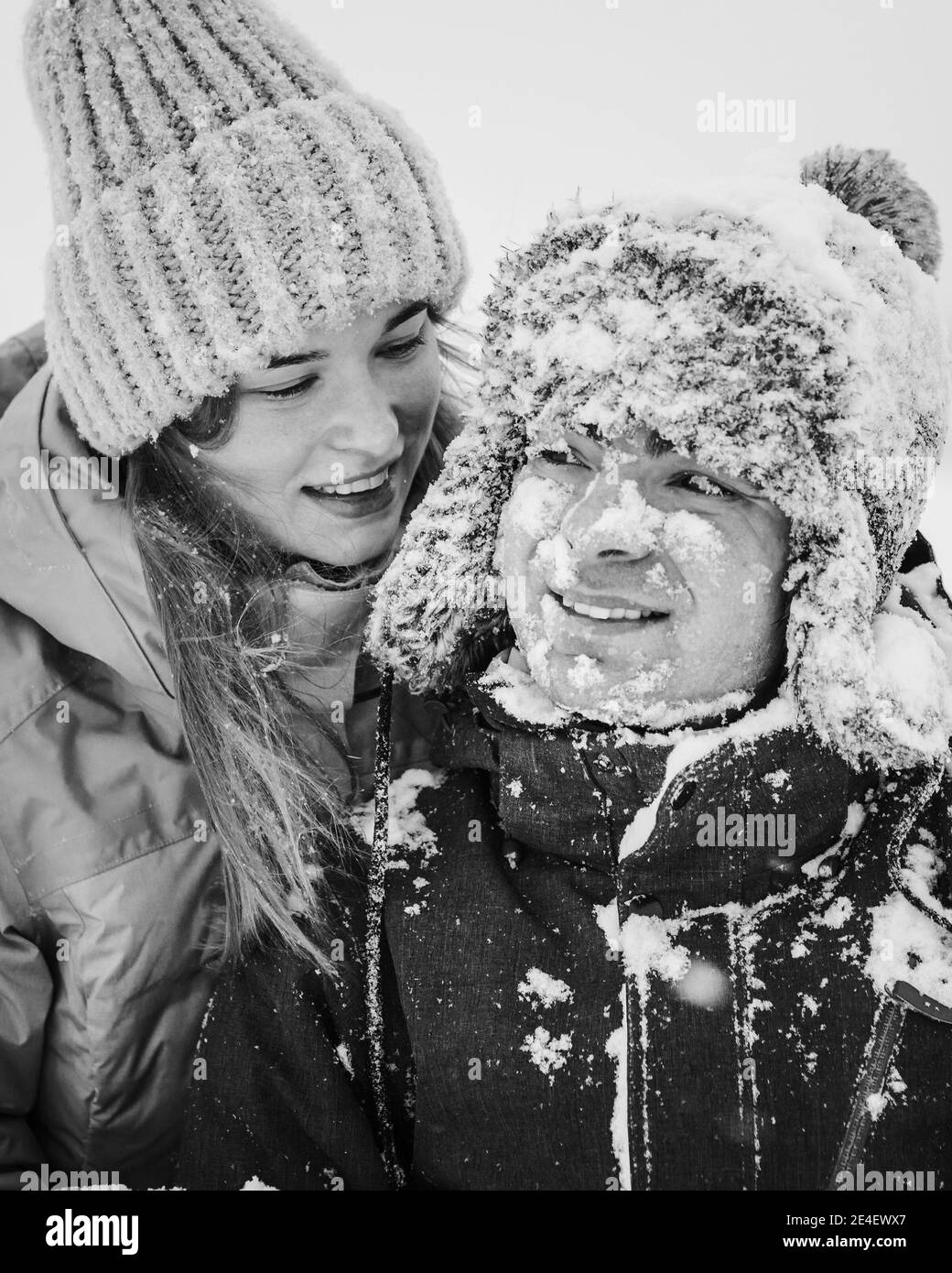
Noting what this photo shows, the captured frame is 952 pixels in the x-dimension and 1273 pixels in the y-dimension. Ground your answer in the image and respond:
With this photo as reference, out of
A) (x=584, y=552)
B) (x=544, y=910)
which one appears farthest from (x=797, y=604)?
(x=544, y=910)

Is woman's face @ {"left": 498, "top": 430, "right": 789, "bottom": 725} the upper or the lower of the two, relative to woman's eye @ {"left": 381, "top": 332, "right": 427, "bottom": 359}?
lower

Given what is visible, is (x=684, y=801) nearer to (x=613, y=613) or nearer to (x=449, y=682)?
(x=613, y=613)

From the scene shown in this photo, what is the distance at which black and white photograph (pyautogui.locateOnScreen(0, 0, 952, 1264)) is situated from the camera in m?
1.21

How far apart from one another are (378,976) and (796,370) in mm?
996

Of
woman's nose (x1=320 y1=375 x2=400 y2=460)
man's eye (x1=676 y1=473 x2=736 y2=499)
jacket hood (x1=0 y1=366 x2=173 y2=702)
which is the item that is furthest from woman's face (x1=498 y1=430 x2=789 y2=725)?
jacket hood (x1=0 y1=366 x2=173 y2=702)

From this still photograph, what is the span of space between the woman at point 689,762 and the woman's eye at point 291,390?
0.29 metres

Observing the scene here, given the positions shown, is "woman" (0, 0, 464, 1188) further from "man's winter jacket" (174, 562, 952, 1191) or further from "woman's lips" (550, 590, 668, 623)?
"woman's lips" (550, 590, 668, 623)

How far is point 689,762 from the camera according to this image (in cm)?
126

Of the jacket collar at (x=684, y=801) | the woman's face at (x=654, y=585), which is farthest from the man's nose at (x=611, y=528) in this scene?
the jacket collar at (x=684, y=801)

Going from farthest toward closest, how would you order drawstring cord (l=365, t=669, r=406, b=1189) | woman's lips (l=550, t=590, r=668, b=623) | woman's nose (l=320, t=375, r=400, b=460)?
woman's nose (l=320, t=375, r=400, b=460), drawstring cord (l=365, t=669, r=406, b=1189), woman's lips (l=550, t=590, r=668, b=623)

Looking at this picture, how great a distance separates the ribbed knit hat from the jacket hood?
11 cm

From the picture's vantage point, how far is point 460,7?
282 cm

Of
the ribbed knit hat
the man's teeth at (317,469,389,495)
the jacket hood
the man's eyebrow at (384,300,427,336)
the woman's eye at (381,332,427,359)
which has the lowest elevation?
the jacket hood

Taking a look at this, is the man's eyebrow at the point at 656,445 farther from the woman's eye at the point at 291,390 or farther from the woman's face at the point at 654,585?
the woman's eye at the point at 291,390
